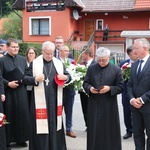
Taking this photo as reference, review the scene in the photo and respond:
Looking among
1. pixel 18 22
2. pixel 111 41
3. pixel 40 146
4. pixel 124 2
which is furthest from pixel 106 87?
pixel 18 22

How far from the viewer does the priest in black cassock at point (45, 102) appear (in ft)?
17.9

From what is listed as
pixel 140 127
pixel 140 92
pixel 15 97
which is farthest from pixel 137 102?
pixel 15 97

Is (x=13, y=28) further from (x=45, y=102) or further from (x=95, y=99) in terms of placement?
(x=95, y=99)

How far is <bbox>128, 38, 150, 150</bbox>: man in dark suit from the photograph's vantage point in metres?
5.21

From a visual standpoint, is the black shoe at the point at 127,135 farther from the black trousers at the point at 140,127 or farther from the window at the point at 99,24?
the window at the point at 99,24

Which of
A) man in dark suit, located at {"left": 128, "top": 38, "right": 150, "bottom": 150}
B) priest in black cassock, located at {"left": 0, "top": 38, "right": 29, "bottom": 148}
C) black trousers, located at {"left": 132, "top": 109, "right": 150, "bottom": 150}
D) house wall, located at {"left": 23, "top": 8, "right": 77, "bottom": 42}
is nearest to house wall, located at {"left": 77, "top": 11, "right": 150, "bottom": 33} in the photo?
house wall, located at {"left": 23, "top": 8, "right": 77, "bottom": 42}

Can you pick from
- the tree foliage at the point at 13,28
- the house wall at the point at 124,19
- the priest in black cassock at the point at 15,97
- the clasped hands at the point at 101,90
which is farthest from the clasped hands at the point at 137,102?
the tree foliage at the point at 13,28

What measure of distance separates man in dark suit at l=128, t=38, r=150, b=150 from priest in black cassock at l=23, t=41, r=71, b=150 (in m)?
1.20

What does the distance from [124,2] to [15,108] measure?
27260mm

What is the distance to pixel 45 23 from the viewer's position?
32750 mm

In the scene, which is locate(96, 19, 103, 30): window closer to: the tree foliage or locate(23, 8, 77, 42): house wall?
locate(23, 8, 77, 42): house wall

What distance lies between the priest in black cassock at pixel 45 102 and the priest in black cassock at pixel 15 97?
0.80 meters

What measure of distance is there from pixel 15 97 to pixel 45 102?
112 cm

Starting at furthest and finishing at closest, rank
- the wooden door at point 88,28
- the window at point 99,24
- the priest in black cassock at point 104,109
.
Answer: the wooden door at point 88,28
the window at point 99,24
the priest in black cassock at point 104,109
